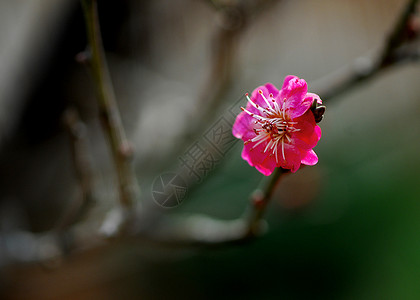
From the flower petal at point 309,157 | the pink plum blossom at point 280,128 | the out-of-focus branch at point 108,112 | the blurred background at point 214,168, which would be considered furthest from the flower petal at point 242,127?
the blurred background at point 214,168

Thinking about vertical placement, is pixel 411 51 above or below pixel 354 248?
below

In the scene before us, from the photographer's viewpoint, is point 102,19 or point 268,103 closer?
point 268,103

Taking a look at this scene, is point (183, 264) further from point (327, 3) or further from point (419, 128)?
point (327, 3)

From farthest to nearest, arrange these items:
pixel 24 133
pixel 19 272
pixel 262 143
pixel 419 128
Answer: pixel 419 128 < pixel 24 133 < pixel 19 272 < pixel 262 143

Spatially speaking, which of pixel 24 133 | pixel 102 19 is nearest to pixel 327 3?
pixel 102 19

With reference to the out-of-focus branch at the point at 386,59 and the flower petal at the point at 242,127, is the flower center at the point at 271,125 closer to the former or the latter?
the flower petal at the point at 242,127
